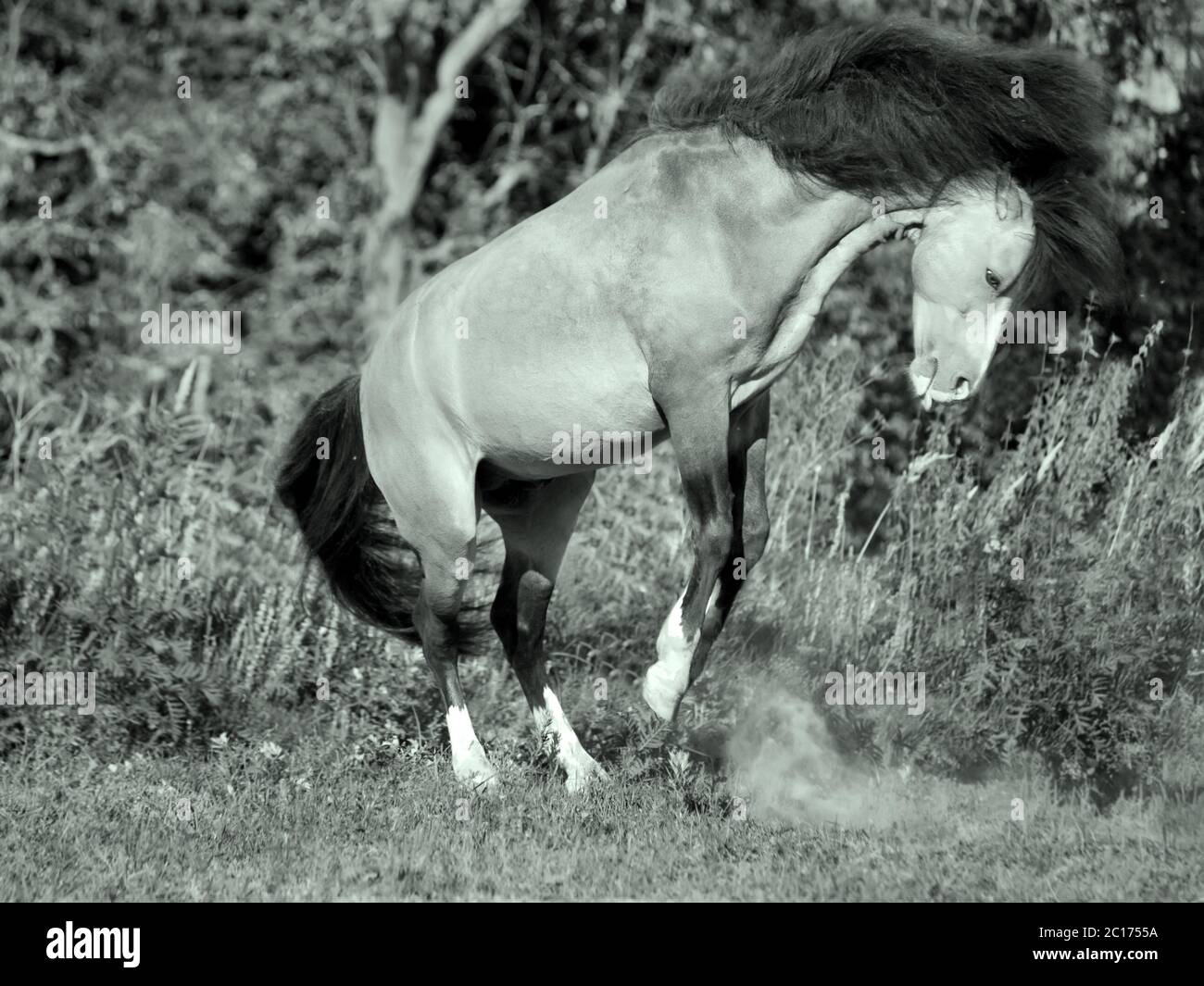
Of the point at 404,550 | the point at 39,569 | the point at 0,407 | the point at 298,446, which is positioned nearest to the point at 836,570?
the point at 404,550

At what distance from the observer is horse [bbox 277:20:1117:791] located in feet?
15.9

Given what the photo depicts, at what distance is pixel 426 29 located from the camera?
13492 millimetres

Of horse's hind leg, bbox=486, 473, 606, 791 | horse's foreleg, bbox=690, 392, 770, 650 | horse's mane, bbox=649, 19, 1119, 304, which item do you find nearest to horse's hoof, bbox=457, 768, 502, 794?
horse's hind leg, bbox=486, 473, 606, 791

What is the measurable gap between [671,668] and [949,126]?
2.12 m

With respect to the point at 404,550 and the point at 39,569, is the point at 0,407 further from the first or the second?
the point at 404,550

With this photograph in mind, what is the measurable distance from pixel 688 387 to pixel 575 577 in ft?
9.25

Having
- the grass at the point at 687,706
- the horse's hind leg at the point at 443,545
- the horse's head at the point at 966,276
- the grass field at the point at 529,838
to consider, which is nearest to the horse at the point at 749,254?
the horse's head at the point at 966,276

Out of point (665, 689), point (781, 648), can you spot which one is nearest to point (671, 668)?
point (665, 689)

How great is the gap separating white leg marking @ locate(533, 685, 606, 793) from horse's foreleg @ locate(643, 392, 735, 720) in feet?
1.80

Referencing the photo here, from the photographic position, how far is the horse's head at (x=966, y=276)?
4789mm

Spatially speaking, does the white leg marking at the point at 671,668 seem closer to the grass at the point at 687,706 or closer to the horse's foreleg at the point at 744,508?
the horse's foreleg at the point at 744,508

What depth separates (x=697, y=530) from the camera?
5012 mm

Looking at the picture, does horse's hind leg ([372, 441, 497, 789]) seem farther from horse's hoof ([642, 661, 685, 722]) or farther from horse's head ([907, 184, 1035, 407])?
horse's head ([907, 184, 1035, 407])

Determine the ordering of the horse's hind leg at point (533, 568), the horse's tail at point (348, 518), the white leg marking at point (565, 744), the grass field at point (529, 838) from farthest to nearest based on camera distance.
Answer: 1. the horse's tail at point (348, 518)
2. the horse's hind leg at point (533, 568)
3. the white leg marking at point (565, 744)
4. the grass field at point (529, 838)
